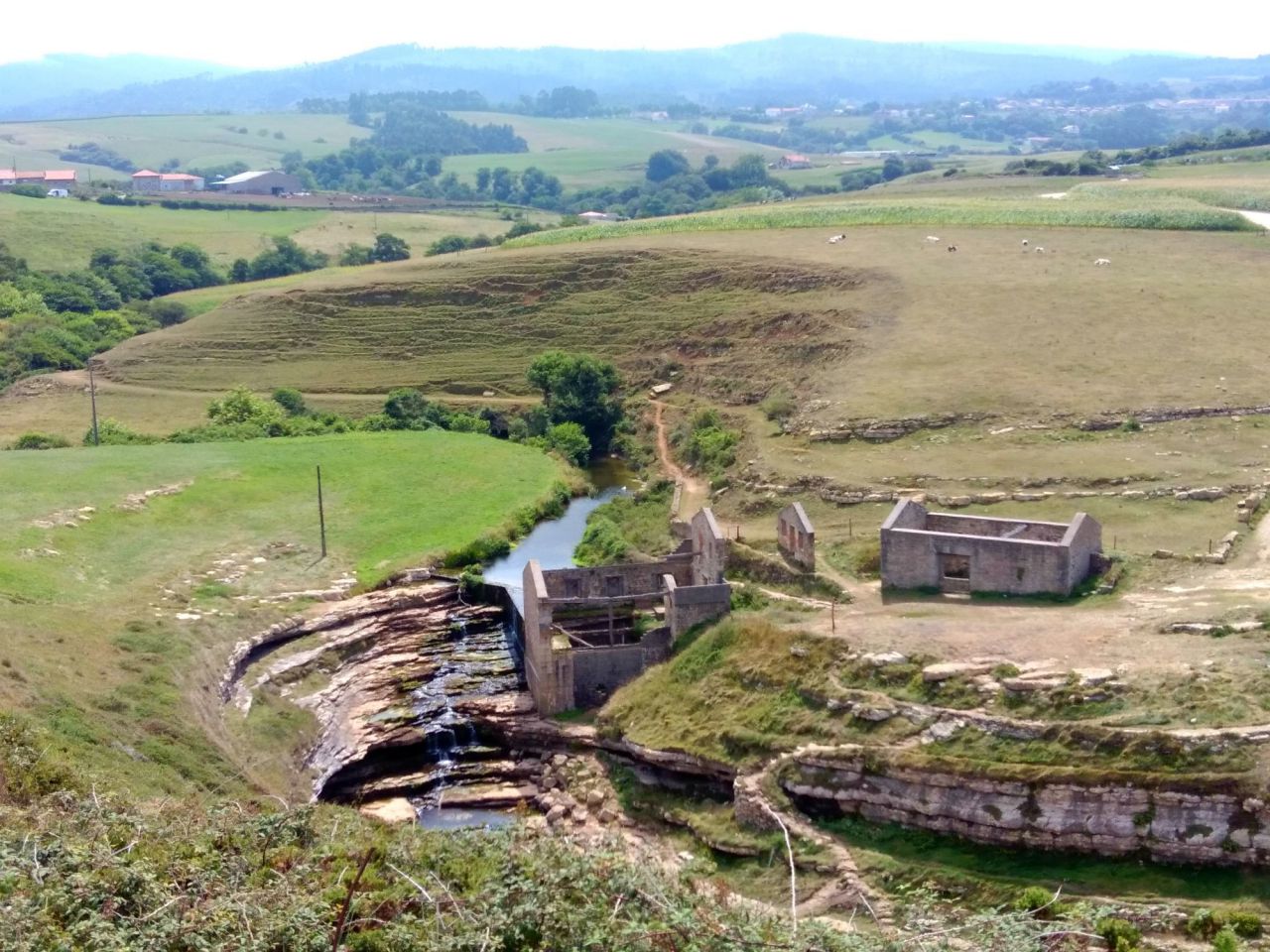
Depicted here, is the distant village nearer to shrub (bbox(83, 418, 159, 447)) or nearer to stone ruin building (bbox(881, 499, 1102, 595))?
shrub (bbox(83, 418, 159, 447))

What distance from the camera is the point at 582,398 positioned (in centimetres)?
7888

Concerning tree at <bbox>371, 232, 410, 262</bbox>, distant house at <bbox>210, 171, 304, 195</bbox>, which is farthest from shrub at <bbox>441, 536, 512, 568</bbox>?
distant house at <bbox>210, 171, 304, 195</bbox>

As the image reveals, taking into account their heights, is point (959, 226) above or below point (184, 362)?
above

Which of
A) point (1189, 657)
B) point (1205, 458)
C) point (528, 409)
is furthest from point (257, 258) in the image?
point (1189, 657)

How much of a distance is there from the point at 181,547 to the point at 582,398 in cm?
2613

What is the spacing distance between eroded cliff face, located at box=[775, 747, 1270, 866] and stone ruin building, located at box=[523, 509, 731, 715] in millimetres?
7948

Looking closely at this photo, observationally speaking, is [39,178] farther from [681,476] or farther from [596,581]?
[596,581]

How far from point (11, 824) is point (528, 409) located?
5526 centimetres

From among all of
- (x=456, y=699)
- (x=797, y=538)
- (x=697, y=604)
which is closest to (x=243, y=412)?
(x=456, y=699)

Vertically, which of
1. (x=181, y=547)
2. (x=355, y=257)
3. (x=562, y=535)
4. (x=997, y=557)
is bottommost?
(x=562, y=535)

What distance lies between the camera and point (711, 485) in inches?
2512

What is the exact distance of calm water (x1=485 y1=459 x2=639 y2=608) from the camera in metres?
58.4

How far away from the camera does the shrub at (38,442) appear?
7650cm

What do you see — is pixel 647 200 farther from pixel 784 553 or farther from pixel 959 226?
pixel 784 553
